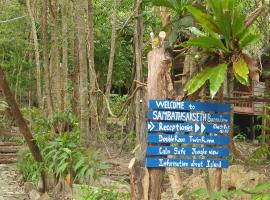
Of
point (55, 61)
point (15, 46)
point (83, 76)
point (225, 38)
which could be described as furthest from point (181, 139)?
point (15, 46)

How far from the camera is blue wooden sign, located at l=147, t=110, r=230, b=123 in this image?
11.8 ft

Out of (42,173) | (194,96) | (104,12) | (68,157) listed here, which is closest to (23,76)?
(104,12)

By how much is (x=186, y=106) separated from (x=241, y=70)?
1.73 ft

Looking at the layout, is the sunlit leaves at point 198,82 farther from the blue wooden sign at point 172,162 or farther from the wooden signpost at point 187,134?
the blue wooden sign at point 172,162

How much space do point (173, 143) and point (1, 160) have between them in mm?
9763

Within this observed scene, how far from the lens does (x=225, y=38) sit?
3.69 m

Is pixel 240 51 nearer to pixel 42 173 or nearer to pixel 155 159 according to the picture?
pixel 155 159

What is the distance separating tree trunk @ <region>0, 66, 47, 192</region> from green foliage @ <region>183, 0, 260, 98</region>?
3917 mm

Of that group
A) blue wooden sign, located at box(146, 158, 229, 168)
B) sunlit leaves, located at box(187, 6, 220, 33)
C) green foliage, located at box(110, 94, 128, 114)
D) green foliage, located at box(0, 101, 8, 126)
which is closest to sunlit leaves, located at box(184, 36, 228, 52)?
sunlit leaves, located at box(187, 6, 220, 33)

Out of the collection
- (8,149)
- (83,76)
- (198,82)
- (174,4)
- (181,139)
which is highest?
(174,4)

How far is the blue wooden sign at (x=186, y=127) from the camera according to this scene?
3590 mm

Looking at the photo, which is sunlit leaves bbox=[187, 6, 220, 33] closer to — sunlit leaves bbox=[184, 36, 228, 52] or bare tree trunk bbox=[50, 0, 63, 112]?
sunlit leaves bbox=[184, 36, 228, 52]

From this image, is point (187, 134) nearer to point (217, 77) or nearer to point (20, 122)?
point (217, 77)

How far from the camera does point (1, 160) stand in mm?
12414
